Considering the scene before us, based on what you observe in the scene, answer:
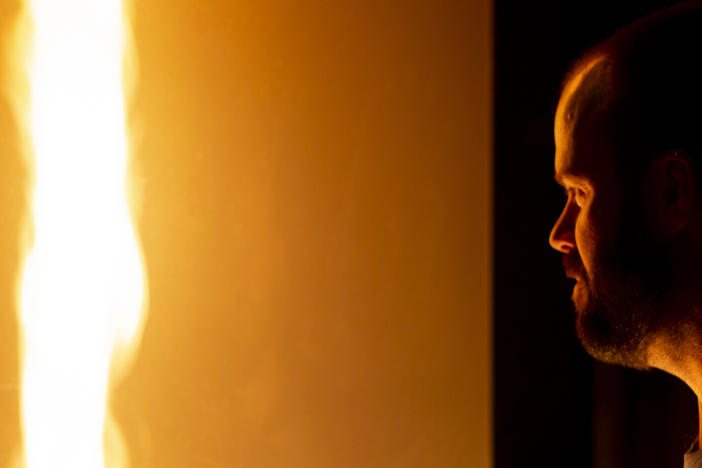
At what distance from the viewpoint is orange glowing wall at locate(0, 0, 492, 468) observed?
1092 mm

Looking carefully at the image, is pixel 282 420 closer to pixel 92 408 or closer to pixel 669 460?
pixel 92 408

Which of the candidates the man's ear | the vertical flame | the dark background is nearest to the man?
the man's ear

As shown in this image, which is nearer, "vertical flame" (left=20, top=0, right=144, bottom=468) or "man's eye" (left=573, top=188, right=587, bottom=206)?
"man's eye" (left=573, top=188, right=587, bottom=206)

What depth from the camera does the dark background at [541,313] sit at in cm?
109

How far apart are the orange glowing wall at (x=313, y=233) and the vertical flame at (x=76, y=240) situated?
3 cm

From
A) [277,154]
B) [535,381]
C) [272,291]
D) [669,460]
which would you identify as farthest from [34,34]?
[669,460]

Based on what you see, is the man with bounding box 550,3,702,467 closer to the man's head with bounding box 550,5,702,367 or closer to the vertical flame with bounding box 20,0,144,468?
the man's head with bounding box 550,5,702,367

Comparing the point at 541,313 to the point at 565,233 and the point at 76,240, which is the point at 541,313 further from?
the point at 76,240

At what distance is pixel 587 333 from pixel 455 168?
0.95ft

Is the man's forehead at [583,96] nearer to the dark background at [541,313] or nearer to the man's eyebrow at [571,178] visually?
the man's eyebrow at [571,178]

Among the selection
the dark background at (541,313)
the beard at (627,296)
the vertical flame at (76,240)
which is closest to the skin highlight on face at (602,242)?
the beard at (627,296)

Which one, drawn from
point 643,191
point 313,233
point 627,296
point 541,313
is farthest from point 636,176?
point 313,233

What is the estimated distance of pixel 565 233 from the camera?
0.94 meters

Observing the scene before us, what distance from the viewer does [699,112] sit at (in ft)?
2.74
